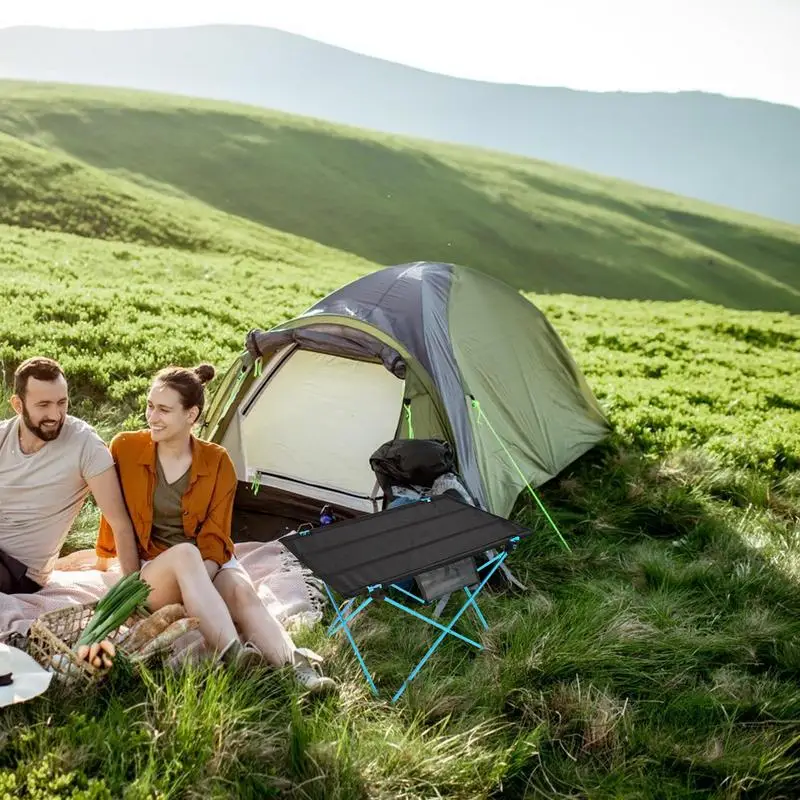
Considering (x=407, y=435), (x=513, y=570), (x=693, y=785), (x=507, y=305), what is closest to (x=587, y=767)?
(x=693, y=785)

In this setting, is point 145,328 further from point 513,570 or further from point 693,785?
point 693,785

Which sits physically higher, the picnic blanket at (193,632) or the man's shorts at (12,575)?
the man's shorts at (12,575)

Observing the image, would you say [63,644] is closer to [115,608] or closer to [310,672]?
[115,608]

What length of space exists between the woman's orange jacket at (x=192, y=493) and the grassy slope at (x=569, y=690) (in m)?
0.95

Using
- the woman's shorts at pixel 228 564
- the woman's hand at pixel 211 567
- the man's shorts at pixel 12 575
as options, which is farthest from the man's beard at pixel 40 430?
the woman's hand at pixel 211 567

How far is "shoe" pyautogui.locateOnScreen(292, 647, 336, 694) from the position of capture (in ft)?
13.1

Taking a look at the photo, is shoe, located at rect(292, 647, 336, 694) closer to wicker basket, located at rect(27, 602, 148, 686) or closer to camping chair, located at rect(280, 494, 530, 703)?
camping chair, located at rect(280, 494, 530, 703)

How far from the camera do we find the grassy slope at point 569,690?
341cm

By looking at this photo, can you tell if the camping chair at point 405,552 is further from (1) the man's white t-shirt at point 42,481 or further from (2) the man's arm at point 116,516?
(1) the man's white t-shirt at point 42,481

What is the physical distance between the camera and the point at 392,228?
3934cm

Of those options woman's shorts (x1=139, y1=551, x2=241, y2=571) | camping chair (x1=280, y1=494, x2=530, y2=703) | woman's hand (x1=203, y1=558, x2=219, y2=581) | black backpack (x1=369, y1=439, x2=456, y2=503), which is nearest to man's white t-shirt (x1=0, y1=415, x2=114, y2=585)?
woman's shorts (x1=139, y1=551, x2=241, y2=571)

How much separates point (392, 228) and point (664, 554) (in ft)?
113

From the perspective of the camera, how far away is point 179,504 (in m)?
4.79

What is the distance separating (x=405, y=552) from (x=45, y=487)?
2039 millimetres
